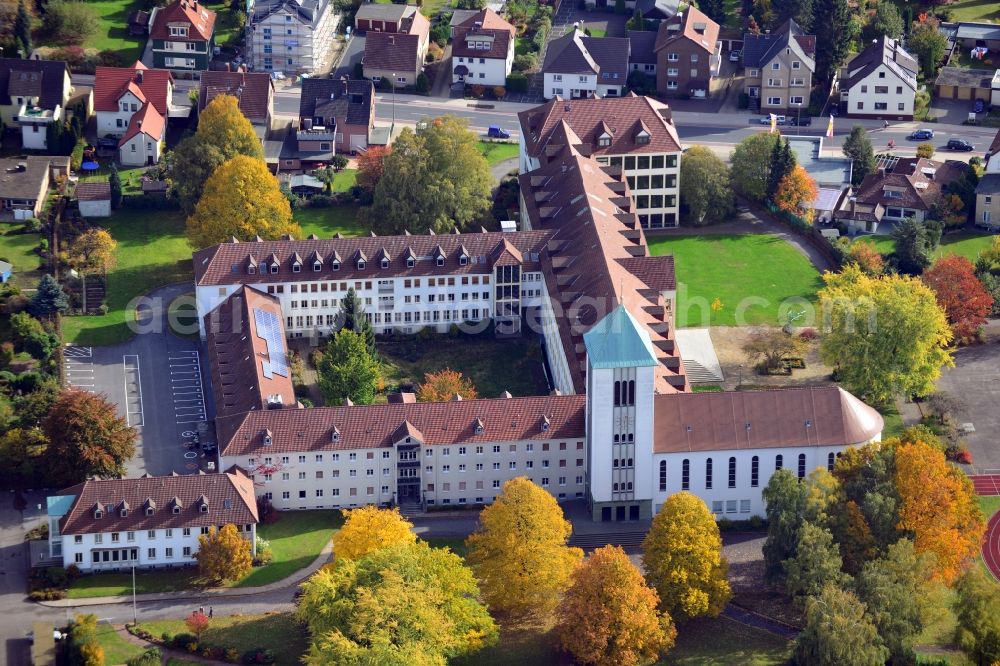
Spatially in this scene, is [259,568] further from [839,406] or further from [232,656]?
[839,406]

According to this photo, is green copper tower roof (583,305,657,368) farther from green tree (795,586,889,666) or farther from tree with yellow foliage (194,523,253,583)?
tree with yellow foliage (194,523,253,583)

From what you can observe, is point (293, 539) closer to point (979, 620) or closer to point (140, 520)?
point (140, 520)

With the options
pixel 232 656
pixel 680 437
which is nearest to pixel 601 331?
pixel 680 437

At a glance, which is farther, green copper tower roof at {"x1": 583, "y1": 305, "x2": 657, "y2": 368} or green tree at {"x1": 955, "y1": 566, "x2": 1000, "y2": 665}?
green copper tower roof at {"x1": 583, "y1": 305, "x2": 657, "y2": 368}

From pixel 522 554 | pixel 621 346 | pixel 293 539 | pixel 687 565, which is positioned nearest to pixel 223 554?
pixel 293 539

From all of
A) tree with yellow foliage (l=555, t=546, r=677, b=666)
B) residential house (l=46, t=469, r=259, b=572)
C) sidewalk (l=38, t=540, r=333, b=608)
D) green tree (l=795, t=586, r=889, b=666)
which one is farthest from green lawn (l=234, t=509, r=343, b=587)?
green tree (l=795, t=586, r=889, b=666)

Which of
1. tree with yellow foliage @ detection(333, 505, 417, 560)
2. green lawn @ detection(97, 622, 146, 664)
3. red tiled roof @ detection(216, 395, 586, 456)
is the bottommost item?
green lawn @ detection(97, 622, 146, 664)
